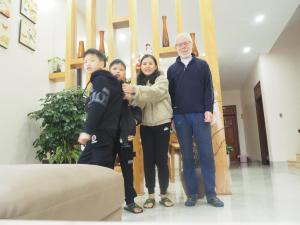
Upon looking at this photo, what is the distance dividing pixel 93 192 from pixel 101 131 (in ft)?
3.11

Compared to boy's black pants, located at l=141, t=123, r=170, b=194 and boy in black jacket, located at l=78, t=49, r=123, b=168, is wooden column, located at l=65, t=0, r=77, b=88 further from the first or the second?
boy's black pants, located at l=141, t=123, r=170, b=194

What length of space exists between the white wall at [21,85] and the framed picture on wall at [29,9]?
0.07m

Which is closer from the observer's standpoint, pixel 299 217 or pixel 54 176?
pixel 54 176

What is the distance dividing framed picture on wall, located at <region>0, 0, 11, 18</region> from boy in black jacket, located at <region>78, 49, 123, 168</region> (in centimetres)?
153

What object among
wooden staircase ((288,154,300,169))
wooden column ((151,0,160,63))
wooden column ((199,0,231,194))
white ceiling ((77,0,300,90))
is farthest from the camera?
wooden staircase ((288,154,300,169))

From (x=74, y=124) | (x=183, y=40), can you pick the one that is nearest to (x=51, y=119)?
(x=74, y=124)

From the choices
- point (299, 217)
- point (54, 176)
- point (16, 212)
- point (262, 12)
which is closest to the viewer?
point (16, 212)

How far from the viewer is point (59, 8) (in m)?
3.95

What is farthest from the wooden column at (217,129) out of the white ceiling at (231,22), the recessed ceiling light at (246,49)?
the recessed ceiling light at (246,49)

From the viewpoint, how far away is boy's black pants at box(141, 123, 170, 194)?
2066mm

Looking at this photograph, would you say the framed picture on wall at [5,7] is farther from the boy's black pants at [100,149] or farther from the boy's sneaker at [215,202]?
the boy's sneaker at [215,202]

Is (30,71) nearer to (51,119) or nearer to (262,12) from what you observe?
(51,119)

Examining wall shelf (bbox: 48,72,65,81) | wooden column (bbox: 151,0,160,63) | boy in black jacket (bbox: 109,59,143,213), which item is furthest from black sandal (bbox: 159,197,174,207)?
wall shelf (bbox: 48,72,65,81)

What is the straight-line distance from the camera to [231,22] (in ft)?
15.8
